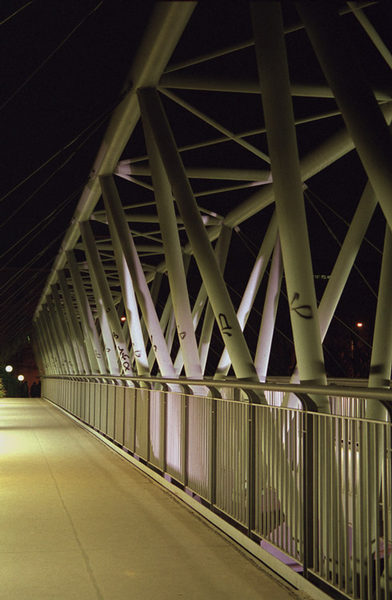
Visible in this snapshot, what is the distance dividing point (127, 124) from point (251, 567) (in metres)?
11.7

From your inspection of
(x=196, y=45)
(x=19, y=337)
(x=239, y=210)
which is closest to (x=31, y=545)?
(x=196, y=45)

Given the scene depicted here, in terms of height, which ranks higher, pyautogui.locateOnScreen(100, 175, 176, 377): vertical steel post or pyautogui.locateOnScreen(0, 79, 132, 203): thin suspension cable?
pyautogui.locateOnScreen(0, 79, 132, 203): thin suspension cable

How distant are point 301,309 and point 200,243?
392 cm

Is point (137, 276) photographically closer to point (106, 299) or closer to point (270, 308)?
point (270, 308)

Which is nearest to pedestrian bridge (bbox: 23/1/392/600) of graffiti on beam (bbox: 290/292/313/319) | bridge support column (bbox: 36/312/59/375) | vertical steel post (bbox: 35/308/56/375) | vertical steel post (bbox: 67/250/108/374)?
graffiti on beam (bbox: 290/292/313/319)

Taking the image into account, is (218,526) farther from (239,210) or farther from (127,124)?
(239,210)

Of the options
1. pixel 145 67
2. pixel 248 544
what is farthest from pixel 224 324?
pixel 248 544

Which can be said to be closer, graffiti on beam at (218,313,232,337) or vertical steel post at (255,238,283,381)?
graffiti on beam at (218,313,232,337)

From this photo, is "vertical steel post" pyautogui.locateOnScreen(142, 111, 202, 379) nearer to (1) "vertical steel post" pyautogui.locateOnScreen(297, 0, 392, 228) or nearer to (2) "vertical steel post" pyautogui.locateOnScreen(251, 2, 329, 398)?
(2) "vertical steel post" pyautogui.locateOnScreen(251, 2, 329, 398)

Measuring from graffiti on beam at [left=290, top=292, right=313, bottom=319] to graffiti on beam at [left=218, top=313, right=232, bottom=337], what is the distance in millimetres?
2977

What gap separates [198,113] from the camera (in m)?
15.1

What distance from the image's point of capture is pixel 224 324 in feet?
41.1

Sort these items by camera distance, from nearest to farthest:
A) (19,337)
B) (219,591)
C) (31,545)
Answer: (219,591) → (31,545) → (19,337)

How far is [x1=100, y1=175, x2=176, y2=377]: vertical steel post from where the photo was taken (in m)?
17.4
